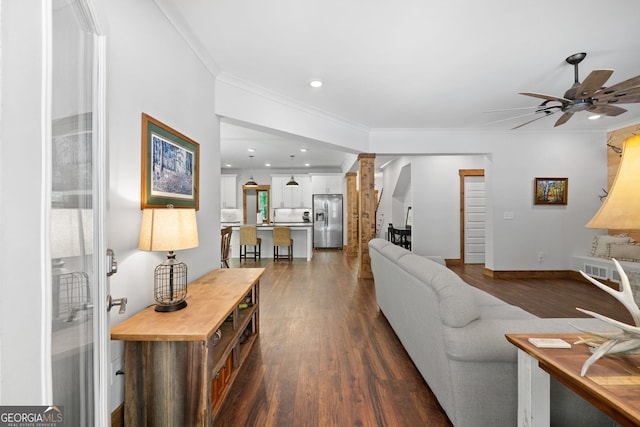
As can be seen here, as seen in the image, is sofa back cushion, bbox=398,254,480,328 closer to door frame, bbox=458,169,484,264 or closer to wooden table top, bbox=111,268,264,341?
wooden table top, bbox=111,268,264,341

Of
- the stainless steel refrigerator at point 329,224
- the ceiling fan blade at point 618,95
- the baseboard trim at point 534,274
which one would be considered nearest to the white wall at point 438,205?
the baseboard trim at point 534,274

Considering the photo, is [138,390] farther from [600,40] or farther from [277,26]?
[600,40]

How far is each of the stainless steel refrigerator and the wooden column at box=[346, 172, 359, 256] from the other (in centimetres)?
62

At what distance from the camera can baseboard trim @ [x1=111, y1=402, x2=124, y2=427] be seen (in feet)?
4.69

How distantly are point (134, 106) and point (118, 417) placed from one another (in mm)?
1736

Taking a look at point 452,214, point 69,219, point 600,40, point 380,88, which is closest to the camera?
point 69,219

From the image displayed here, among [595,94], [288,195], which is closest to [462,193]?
[595,94]

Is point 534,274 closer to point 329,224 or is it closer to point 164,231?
point 329,224

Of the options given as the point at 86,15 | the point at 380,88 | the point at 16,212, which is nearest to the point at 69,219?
the point at 16,212

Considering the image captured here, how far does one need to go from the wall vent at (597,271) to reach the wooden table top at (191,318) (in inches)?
221

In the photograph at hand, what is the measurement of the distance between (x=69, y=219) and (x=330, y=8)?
212 cm

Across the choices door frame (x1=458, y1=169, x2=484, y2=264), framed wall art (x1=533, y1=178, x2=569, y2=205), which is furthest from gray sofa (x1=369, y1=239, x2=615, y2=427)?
door frame (x1=458, y1=169, x2=484, y2=264)

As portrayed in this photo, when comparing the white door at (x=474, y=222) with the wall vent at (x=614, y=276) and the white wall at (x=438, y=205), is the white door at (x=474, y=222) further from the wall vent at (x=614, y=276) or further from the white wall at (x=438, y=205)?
the wall vent at (x=614, y=276)

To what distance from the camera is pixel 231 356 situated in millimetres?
1994
